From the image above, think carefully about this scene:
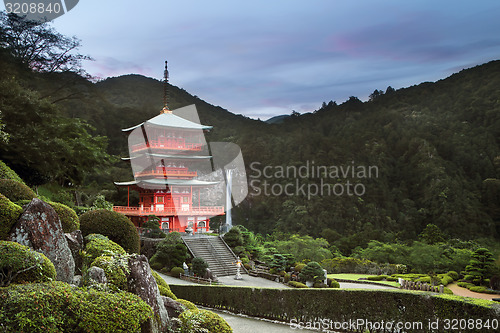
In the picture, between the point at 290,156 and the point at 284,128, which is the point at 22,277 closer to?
the point at 290,156

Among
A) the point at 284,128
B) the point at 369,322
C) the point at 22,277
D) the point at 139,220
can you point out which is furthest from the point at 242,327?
the point at 284,128

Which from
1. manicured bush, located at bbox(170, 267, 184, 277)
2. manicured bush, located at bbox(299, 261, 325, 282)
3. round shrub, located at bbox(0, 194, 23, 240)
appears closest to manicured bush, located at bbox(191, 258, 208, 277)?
manicured bush, located at bbox(170, 267, 184, 277)

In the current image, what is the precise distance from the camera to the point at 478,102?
46250 millimetres

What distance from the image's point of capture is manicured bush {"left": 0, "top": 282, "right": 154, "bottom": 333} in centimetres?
403

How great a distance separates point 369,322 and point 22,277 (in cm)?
821

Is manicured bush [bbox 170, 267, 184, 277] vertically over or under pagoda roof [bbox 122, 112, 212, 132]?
under

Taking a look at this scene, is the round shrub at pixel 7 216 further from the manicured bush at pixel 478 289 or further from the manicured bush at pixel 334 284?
the manicured bush at pixel 478 289

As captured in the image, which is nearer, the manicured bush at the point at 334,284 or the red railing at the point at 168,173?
the manicured bush at the point at 334,284

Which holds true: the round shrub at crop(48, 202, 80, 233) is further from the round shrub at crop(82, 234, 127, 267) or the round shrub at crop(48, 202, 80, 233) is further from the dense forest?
the dense forest

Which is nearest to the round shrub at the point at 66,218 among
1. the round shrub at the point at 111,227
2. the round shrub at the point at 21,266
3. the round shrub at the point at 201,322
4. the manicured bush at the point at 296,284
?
the round shrub at the point at 111,227

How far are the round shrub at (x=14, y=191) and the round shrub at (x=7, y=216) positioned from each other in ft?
5.69

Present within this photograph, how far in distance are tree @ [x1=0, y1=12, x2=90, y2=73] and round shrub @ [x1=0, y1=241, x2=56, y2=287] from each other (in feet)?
70.1

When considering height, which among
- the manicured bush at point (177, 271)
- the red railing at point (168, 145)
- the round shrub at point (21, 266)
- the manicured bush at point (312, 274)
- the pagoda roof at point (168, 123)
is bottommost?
the manicured bush at point (177, 271)

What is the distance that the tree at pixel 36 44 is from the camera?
23.3m
